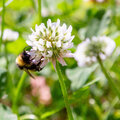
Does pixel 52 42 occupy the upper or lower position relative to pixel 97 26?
lower

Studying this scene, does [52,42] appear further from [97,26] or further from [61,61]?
[97,26]

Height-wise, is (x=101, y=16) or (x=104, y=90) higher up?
(x=101, y=16)

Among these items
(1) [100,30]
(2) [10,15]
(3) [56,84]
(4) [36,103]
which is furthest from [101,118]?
(2) [10,15]

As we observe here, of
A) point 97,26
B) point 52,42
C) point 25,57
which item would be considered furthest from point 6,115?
point 97,26

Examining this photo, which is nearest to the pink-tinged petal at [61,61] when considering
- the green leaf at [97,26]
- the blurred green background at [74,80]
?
the blurred green background at [74,80]

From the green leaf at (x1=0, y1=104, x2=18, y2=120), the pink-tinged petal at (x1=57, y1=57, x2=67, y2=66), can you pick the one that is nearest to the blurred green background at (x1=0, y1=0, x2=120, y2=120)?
the green leaf at (x1=0, y1=104, x2=18, y2=120)

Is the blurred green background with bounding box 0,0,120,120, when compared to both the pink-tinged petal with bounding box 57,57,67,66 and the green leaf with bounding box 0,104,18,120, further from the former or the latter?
the pink-tinged petal with bounding box 57,57,67,66

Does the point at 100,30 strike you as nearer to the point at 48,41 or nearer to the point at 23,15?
the point at 48,41
